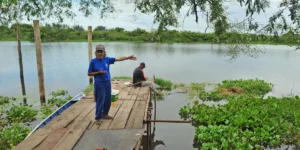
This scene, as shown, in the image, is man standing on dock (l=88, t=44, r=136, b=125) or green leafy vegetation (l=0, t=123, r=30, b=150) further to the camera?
green leafy vegetation (l=0, t=123, r=30, b=150)

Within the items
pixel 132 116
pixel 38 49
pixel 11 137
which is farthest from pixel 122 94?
pixel 38 49

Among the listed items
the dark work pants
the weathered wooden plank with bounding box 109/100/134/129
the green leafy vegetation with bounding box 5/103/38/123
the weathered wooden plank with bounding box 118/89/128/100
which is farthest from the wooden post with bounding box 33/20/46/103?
the dark work pants

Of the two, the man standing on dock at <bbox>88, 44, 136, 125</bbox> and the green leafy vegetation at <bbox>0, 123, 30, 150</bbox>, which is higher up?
the man standing on dock at <bbox>88, 44, 136, 125</bbox>

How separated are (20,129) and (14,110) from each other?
221cm

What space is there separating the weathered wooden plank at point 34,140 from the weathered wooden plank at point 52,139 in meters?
0.08

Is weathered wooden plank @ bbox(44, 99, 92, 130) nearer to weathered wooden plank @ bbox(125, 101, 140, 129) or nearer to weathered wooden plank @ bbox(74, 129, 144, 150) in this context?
weathered wooden plank @ bbox(74, 129, 144, 150)

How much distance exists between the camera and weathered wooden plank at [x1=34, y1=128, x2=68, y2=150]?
464 centimetres

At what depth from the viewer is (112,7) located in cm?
557

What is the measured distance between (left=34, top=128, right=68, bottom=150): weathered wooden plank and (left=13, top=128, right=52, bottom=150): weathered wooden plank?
0.08 metres

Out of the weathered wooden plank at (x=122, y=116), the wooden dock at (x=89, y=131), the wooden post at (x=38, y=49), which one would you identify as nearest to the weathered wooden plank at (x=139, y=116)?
the wooden dock at (x=89, y=131)

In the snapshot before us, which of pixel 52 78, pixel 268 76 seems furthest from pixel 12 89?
pixel 268 76

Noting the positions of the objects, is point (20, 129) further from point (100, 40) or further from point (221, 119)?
point (100, 40)

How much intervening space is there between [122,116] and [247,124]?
14.7 feet

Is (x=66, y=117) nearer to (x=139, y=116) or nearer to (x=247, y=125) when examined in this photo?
(x=139, y=116)
